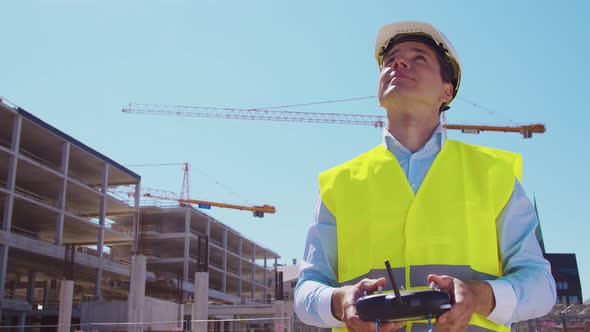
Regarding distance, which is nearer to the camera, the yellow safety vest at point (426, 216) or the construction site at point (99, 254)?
the yellow safety vest at point (426, 216)

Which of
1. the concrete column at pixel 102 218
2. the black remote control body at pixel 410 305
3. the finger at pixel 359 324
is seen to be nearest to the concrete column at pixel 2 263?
the concrete column at pixel 102 218

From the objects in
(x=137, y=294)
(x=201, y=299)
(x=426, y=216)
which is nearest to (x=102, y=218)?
(x=137, y=294)

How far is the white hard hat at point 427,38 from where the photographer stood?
2.80 m

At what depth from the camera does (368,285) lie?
2129 mm

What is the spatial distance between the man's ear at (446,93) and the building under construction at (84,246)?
78.3ft

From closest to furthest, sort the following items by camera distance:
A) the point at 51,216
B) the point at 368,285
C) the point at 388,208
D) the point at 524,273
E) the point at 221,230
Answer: the point at 368,285
the point at 524,273
the point at 388,208
the point at 51,216
the point at 221,230

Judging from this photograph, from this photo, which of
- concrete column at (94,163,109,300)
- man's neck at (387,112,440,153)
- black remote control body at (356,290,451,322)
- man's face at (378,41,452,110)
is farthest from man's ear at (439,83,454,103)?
concrete column at (94,163,109,300)

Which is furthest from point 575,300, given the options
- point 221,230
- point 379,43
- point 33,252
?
point 379,43

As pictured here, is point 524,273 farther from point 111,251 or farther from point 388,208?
point 111,251

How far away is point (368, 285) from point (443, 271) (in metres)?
0.38

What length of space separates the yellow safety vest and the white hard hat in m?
0.40

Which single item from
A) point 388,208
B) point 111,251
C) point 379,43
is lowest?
point 388,208

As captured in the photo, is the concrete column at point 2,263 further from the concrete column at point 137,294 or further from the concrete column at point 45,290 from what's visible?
the concrete column at point 45,290

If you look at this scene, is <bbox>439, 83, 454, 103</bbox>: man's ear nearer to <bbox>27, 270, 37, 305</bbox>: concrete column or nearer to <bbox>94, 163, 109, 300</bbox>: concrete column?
<bbox>27, 270, 37, 305</bbox>: concrete column
